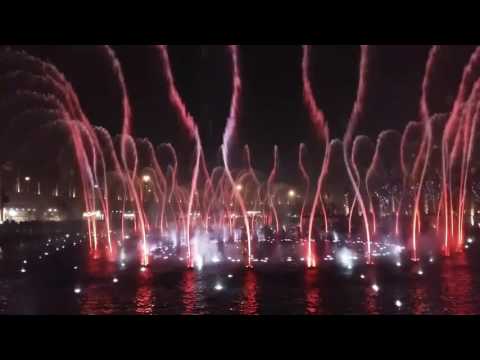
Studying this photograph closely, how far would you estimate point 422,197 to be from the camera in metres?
59.8

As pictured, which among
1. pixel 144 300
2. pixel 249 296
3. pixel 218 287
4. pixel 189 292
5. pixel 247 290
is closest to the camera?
pixel 144 300

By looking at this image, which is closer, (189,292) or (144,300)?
(144,300)

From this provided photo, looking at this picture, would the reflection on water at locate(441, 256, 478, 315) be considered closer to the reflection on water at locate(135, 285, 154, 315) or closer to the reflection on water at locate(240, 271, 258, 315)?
the reflection on water at locate(240, 271, 258, 315)

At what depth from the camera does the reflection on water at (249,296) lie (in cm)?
1189

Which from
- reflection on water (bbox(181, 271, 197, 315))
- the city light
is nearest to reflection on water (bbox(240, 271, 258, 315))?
the city light

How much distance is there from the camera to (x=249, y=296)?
44.7 feet

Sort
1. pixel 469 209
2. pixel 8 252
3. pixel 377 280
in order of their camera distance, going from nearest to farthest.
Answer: pixel 377 280 < pixel 8 252 < pixel 469 209

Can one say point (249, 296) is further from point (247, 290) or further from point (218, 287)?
point (218, 287)

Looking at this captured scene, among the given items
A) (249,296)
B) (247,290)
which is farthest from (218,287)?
(249,296)

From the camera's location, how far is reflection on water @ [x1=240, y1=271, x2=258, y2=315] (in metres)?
11.9
